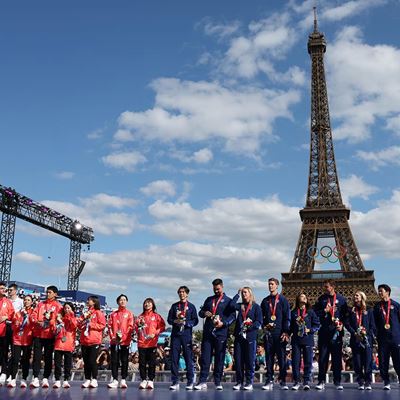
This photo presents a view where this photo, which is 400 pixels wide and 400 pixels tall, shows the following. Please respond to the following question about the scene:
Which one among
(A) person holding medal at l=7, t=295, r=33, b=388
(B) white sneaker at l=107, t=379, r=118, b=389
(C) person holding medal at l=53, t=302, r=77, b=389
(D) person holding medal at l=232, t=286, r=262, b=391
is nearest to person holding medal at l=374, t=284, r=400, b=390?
(D) person holding medal at l=232, t=286, r=262, b=391

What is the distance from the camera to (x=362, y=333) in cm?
1058

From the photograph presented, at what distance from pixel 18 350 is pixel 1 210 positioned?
37702 millimetres

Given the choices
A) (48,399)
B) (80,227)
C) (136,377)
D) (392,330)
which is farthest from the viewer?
(80,227)

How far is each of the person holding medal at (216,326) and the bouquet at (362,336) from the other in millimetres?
2640

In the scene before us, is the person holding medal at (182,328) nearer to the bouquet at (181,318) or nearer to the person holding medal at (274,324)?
the bouquet at (181,318)

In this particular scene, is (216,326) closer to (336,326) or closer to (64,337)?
(336,326)

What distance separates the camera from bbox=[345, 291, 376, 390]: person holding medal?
10672mm

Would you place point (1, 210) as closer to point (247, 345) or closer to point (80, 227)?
point (80, 227)

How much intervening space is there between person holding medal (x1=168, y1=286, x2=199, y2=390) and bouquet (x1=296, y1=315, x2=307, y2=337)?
2101mm

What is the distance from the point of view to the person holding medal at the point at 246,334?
10297 millimetres

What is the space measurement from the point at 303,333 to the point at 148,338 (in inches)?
125

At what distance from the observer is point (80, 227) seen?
57.9 meters

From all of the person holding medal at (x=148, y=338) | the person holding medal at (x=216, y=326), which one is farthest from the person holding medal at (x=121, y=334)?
the person holding medal at (x=216, y=326)

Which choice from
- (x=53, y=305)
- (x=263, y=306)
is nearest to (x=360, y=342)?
(x=263, y=306)
